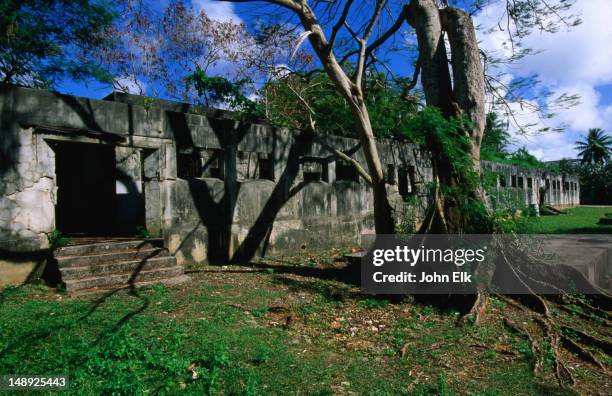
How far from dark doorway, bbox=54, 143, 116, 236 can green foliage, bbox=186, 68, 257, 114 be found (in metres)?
4.91

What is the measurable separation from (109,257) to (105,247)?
31 cm

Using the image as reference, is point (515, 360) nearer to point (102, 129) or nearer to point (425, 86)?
point (425, 86)

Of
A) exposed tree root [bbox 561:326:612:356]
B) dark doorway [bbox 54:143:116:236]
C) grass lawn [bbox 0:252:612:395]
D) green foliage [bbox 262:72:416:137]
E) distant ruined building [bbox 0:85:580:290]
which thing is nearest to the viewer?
grass lawn [bbox 0:252:612:395]

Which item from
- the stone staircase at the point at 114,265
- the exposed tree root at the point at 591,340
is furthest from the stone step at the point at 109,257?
the exposed tree root at the point at 591,340

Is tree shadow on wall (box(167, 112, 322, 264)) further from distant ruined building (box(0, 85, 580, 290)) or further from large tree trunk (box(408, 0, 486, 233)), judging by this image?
large tree trunk (box(408, 0, 486, 233))

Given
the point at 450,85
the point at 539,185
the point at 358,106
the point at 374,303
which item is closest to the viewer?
the point at 374,303

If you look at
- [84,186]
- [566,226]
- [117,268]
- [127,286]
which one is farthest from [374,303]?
[566,226]

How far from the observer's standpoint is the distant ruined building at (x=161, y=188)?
231 inches

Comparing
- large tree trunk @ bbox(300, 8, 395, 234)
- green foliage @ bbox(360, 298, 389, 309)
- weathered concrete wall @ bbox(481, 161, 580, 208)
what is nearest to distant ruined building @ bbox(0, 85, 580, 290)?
large tree trunk @ bbox(300, 8, 395, 234)

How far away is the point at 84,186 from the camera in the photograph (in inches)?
410

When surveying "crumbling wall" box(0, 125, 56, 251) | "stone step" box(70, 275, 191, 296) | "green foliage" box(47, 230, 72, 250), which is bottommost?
"stone step" box(70, 275, 191, 296)

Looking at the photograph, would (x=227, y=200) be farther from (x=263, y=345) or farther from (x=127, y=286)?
(x=263, y=345)

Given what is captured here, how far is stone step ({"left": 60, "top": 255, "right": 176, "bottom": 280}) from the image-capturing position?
5.71 meters

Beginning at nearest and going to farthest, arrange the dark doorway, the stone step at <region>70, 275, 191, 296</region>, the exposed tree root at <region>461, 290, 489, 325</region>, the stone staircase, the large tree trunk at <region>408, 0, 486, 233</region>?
the exposed tree root at <region>461, 290, 489, 325</region> < the stone step at <region>70, 275, 191, 296</region> < the stone staircase < the large tree trunk at <region>408, 0, 486, 233</region> < the dark doorway
